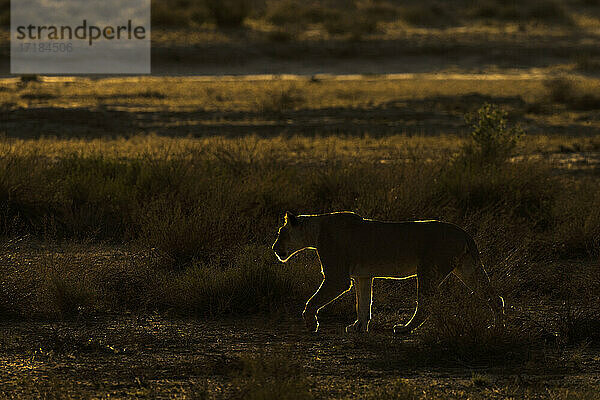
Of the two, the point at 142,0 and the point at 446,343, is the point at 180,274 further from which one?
the point at 142,0

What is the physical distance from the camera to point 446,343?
27.3 ft

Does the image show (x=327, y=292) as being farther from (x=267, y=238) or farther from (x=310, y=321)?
(x=267, y=238)

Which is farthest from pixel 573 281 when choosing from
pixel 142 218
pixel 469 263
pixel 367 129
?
pixel 367 129

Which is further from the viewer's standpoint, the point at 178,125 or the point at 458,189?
the point at 178,125

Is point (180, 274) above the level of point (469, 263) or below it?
below

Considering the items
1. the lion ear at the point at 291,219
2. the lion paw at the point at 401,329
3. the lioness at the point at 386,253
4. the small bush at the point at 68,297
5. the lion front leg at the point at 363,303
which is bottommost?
the small bush at the point at 68,297

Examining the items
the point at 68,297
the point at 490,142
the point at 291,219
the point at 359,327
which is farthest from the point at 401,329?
the point at 490,142

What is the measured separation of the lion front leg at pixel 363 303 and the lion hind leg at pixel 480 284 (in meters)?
0.65

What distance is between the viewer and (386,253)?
845 cm

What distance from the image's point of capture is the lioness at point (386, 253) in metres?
8.45

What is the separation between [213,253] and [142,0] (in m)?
41.3

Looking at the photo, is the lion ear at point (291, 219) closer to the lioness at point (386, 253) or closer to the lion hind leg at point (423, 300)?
the lioness at point (386, 253)

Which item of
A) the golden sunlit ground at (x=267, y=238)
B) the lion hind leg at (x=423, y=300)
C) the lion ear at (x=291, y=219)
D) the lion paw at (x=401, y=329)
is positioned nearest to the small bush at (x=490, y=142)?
the golden sunlit ground at (x=267, y=238)

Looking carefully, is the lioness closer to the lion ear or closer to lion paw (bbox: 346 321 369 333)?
the lion ear
